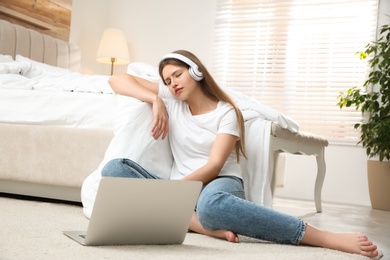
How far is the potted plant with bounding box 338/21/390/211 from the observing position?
4.31m

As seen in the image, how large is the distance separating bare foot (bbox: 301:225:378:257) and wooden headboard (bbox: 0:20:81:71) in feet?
10.0

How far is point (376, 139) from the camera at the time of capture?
14.2ft

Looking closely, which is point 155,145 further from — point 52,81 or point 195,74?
point 52,81

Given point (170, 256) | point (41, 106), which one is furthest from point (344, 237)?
point (41, 106)

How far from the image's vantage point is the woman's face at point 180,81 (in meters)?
2.10

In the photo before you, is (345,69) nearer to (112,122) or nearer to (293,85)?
(293,85)

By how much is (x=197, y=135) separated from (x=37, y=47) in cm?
279

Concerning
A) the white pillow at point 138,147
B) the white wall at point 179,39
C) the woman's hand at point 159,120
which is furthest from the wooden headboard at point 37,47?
the woman's hand at point 159,120

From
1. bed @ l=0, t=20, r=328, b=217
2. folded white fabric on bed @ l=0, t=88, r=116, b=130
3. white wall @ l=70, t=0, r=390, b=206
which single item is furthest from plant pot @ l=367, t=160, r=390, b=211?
folded white fabric on bed @ l=0, t=88, r=116, b=130

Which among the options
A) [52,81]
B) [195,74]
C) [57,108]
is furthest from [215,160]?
[52,81]

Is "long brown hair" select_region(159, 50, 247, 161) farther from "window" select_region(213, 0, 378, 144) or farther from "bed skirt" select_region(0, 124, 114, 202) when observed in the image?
"window" select_region(213, 0, 378, 144)

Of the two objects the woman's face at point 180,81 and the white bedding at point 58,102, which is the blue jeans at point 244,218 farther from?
the white bedding at point 58,102

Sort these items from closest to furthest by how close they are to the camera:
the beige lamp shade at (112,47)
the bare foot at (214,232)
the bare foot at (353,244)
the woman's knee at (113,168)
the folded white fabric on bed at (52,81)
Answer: the bare foot at (353,244) → the bare foot at (214,232) → the woman's knee at (113,168) → the folded white fabric on bed at (52,81) → the beige lamp shade at (112,47)

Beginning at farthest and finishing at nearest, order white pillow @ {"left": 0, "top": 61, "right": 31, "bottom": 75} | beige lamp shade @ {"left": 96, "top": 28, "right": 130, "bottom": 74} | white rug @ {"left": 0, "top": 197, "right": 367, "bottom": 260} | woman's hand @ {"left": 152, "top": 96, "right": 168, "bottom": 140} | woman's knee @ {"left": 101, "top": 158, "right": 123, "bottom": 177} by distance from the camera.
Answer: beige lamp shade @ {"left": 96, "top": 28, "right": 130, "bottom": 74}
white pillow @ {"left": 0, "top": 61, "right": 31, "bottom": 75}
woman's hand @ {"left": 152, "top": 96, "right": 168, "bottom": 140}
woman's knee @ {"left": 101, "top": 158, "right": 123, "bottom": 177}
white rug @ {"left": 0, "top": 197, "right": 367, "bottom": 260}
